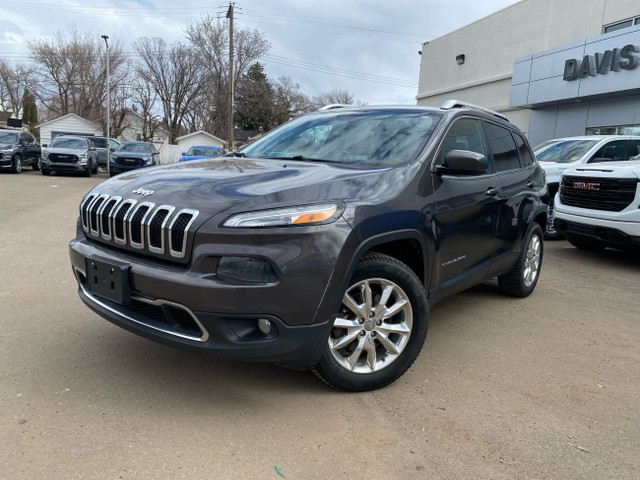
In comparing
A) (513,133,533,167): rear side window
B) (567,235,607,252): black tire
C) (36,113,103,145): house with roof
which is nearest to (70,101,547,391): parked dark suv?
(513,133,533,167): rear side window

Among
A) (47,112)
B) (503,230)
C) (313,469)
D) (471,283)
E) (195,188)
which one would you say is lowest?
(313,469)

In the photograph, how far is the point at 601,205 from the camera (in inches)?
264

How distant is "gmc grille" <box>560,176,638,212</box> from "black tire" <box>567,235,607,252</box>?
480 millimetres

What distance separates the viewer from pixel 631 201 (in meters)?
6.30

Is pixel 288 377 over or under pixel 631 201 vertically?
under

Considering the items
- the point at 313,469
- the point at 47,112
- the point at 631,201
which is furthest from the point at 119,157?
the point at 47,112

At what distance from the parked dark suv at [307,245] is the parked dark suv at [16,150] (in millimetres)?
17702

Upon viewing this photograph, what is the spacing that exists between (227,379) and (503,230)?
2574 millimetres

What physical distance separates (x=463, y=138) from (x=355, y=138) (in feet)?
2.83

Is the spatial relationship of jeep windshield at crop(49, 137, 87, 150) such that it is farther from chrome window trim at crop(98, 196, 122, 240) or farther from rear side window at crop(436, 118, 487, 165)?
rear side window at crop(436, 118, 487, 165)

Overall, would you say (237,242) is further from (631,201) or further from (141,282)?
(631,201)

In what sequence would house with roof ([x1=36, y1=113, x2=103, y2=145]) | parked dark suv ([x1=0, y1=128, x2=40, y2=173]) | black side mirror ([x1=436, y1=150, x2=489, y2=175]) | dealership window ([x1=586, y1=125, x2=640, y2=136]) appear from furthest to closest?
house with roof ([x1=36, y1=113, x2=103, y2=145]) → parked dark suv ([x1=0, y1=128, x2=40, y2=173]) → dealership window ([x1=586, y1=125, x2=640, y2=136]) → black side mirror ([x1=436, y1=150, x2=489, y2=175])

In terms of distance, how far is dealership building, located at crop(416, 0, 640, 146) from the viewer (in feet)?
45.9

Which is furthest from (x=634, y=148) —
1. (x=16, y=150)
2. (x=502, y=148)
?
(x=16, y=150)
